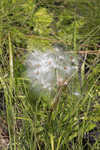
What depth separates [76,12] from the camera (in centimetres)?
183

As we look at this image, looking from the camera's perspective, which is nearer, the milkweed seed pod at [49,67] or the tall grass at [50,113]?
the tall grass at [50,113]

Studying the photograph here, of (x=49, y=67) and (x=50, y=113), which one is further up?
(x=49, y=67)

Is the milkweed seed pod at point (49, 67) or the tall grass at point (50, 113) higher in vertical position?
the milkweed seed pod at point (49, 67)

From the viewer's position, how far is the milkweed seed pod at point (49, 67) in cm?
144

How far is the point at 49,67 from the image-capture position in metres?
1.52

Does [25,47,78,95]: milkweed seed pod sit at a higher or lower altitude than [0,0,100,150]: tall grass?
higher

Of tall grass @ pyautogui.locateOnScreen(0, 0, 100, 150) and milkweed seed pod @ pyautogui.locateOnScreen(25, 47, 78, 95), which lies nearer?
tall grass @ pyautogui.locateOnScreen(0, 0, 100, 150)

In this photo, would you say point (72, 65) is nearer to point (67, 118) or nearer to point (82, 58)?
point (82, 58)

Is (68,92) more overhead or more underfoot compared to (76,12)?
more underfoot

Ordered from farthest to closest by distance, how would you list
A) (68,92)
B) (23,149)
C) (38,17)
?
(38,17), (68,92), (23,149)

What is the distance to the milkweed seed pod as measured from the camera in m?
1.44

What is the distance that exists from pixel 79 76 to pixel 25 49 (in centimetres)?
42

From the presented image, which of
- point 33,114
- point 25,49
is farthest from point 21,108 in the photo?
point 25,49

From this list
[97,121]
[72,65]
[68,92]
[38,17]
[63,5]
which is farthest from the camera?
[63,5]
